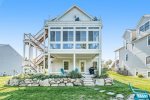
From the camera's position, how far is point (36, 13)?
28.2 meters

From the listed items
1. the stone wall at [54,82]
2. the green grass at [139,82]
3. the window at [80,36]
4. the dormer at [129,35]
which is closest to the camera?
the green grass at [139,82]

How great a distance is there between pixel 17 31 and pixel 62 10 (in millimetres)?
8027

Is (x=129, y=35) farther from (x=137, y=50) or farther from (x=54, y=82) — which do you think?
(x=54, y=82)

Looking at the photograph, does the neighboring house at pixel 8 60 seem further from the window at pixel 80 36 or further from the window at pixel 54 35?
the window at pixel 80 36

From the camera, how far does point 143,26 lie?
34.2m

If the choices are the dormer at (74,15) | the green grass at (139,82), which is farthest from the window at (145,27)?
the dormer at (74,15)

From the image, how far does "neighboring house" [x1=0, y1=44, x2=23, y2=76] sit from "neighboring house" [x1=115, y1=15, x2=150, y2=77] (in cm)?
1825

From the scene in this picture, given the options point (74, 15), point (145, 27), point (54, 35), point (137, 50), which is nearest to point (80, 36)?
point (54, 35)

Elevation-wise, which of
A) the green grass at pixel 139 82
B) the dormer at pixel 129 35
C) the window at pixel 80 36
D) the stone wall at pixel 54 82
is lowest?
the green grass at pixel 139 82

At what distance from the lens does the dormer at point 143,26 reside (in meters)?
32.9

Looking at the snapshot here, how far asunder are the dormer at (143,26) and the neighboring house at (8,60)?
69.5ft

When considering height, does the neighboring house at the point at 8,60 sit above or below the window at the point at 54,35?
below

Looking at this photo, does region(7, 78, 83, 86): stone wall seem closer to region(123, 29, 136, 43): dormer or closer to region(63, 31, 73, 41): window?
Result: region(63, 31, 73, 41): window

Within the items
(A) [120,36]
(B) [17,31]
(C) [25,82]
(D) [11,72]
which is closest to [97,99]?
(C) [25,82]
